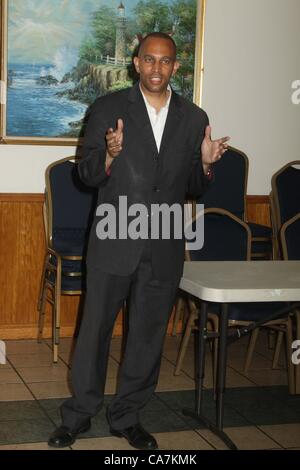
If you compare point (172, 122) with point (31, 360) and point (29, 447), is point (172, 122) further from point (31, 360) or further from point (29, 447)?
point (31, 360)

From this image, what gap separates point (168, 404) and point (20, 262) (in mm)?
1571

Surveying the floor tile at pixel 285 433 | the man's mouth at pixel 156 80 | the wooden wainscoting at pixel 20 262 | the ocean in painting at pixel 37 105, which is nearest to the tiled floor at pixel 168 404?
the floor tile at pixel 285 433

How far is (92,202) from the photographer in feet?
17.4

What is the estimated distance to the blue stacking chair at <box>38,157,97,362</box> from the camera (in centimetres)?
495

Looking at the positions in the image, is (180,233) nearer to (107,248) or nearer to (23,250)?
(107,248)

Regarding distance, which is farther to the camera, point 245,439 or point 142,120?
point 245,439

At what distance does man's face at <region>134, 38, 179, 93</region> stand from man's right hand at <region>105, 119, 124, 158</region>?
27 centimetres

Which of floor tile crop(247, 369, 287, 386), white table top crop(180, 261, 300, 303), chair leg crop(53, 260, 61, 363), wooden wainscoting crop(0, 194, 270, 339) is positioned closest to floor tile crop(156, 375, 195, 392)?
floor tile crop(247, 369, 287, 386)

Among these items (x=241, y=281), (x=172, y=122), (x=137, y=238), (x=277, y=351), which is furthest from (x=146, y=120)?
(x=277, y=351)

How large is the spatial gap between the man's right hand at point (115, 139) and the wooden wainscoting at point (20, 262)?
2.13 m

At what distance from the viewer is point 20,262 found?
5.35m

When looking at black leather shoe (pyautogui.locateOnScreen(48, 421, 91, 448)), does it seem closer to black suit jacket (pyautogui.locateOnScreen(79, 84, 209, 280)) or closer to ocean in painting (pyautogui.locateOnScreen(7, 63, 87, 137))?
black suit jacket (pyautogui.locateOnScreen(79, 84, 209, 280))

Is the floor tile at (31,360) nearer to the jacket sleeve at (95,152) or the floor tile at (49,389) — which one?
the floor tile at (49,389)

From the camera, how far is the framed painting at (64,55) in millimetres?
5148
